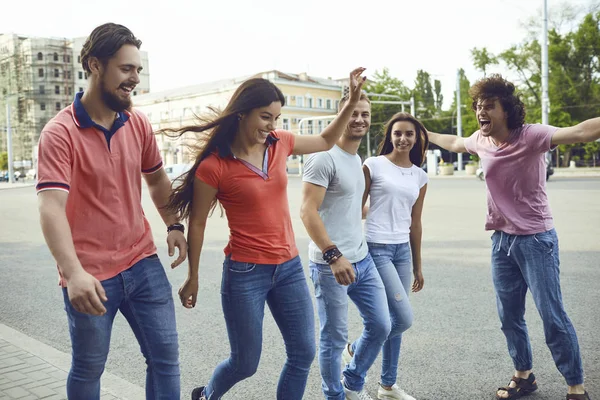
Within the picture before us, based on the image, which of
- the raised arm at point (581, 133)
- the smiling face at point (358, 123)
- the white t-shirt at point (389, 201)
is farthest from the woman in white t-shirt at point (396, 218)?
the raised arm at point (581, 133)

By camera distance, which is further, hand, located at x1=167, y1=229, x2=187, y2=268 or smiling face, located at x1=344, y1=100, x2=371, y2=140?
smiling face, located at x1=344, y1=100, x2=371, y2=140

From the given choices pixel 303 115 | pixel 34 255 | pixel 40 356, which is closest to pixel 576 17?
pixel 303 115

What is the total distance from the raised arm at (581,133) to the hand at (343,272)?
1.44 metres

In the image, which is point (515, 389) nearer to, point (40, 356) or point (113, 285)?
point (113, 285)

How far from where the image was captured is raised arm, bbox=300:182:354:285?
3332 mm

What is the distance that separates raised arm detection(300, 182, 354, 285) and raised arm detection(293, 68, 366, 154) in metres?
0.25

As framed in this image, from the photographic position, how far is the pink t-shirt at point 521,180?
366 centimetres

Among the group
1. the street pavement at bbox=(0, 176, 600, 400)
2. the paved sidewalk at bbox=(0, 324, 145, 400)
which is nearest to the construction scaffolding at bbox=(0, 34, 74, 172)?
the street pavement at bbox=(0, 176, 600, 400)

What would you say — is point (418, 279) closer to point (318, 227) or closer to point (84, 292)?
point (318, 227)

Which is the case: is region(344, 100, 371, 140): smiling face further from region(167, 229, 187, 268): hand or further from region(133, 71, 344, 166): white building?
region(133, 71, 344, 166): white building

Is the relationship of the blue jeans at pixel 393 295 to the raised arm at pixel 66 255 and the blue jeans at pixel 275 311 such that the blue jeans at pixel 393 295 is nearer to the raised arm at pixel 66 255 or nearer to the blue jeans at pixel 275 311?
the blue jeans at pixel 275 311

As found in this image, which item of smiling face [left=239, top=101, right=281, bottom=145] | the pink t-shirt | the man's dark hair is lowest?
the pink t-shirt

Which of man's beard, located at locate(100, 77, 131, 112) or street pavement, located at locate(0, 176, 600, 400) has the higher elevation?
man's beard, located at locate(100, 77, 131, 112)

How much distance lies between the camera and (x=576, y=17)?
43.4 metres
